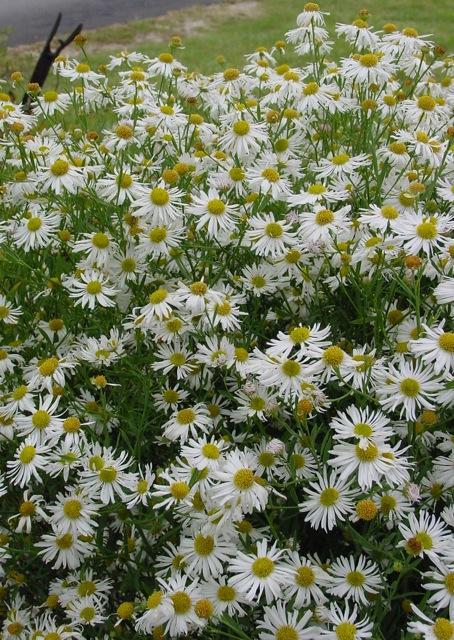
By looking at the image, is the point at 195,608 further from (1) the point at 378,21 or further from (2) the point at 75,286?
(1) the point at 378,21

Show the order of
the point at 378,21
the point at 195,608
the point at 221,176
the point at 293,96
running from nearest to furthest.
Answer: the point at 195,608
the point at 221,176
the point at 293,96
the point at 378,21

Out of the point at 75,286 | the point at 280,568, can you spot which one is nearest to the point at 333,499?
the point at 280,568

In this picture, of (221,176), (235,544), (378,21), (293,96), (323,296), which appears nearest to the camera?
(235,544)

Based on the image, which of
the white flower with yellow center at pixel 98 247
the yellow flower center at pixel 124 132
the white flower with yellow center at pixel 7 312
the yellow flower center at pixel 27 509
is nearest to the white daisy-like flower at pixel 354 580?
the yellow flower center at pixel 27 509

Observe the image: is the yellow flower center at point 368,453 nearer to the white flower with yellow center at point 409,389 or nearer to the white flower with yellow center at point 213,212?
the white flower with yellow center at point 409,389

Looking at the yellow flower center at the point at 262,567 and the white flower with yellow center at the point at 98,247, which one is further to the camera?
the white flower with yellow center at the point at 98,247

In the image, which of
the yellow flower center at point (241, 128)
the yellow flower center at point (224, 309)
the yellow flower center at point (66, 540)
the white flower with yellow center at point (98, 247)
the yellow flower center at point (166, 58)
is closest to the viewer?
the yellow flower center at point (66, 540)

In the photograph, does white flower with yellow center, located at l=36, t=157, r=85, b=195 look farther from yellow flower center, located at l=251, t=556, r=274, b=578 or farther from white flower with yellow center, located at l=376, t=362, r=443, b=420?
yellow flower center, located at l=251, t=556, r=274, b=578
